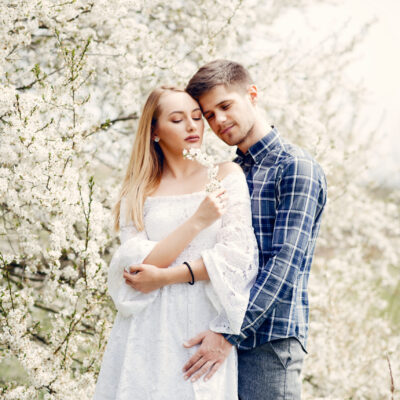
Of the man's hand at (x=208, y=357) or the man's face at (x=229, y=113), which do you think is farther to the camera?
the man's face at (x=229, y=113)

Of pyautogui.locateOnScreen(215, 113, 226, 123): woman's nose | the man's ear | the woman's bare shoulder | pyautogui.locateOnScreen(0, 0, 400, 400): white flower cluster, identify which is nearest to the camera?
the woman's bare shoulder

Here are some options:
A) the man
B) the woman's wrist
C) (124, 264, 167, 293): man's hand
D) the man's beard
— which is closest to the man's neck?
the man's beard

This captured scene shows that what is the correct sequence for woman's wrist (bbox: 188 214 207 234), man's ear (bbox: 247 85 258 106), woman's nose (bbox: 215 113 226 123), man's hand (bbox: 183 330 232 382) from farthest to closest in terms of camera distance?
man's ear (bbox: 247 85 258 106) < woman's nose (bbox: 215 113 226 123) < woman's wrist (bbox: 188 214 207 234) < man's hand (bbox: 183 330 232 382)

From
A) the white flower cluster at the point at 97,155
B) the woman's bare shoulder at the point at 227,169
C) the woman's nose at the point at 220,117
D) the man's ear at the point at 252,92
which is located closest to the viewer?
the woman's bare shoulder at the point at 227,169

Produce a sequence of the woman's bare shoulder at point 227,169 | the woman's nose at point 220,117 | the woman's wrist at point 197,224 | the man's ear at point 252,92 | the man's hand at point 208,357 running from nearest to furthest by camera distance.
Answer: the man's hand at point 208,357 < the woman's wrist at point 197,224 < the woman's bare shoulder at point 227,169 < the woman's nose at point 220,117 < the man's ear at point 252,92

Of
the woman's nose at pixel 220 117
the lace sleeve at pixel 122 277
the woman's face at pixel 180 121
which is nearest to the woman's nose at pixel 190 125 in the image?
the woman's face at pixel 180 121

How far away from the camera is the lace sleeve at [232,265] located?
5.87 feet

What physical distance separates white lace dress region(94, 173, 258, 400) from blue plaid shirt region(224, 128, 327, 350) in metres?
0.06

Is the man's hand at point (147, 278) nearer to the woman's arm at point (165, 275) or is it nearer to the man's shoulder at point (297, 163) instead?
the woman's arm at point (165, 275)

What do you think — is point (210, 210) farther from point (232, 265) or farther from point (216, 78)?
point (216, 78)

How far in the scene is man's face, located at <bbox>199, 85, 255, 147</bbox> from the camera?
2174mm

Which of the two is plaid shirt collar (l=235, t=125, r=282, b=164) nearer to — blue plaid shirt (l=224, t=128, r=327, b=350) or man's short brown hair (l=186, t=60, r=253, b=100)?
blue plaid shirt (l=224, t=128, r=327, b=350)

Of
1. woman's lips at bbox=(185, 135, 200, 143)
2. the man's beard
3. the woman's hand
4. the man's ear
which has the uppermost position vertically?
the man's ear

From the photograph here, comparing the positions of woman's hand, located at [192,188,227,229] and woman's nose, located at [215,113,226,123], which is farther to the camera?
woman's nose, located at [215,113,226,123]
